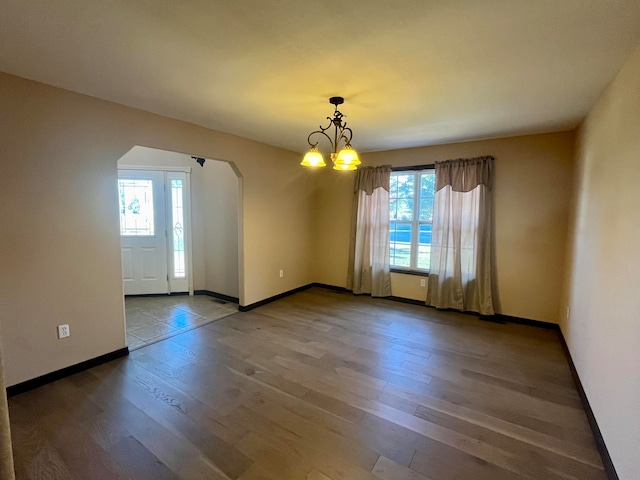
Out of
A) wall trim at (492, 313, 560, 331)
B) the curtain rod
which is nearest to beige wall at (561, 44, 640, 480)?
wall trim at (492, 313, 560, 331)

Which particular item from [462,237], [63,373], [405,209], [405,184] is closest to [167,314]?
[63,373]

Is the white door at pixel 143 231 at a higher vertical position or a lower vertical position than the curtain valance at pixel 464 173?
lower

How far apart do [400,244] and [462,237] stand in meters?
0.96

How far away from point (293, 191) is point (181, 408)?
3591 millimetres

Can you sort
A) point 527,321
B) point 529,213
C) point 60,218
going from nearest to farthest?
point 60,218, point 529,213, point 527,321

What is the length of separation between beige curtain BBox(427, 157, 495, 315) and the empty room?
3 centimetres

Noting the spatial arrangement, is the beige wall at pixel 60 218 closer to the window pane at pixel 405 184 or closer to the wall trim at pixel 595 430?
the window pane at pixel 405 184

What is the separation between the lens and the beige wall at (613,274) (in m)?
1.65

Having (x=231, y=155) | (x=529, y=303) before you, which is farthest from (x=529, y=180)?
(x=231, y=155)

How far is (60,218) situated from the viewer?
8.49ft

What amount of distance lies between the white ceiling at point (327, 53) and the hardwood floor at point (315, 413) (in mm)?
2451

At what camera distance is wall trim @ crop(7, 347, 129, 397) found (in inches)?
96.1

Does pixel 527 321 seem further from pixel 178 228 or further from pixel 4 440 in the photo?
pixel 178 228

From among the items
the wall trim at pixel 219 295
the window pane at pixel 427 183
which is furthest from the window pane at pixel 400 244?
the wall trim at pixel 219 295
